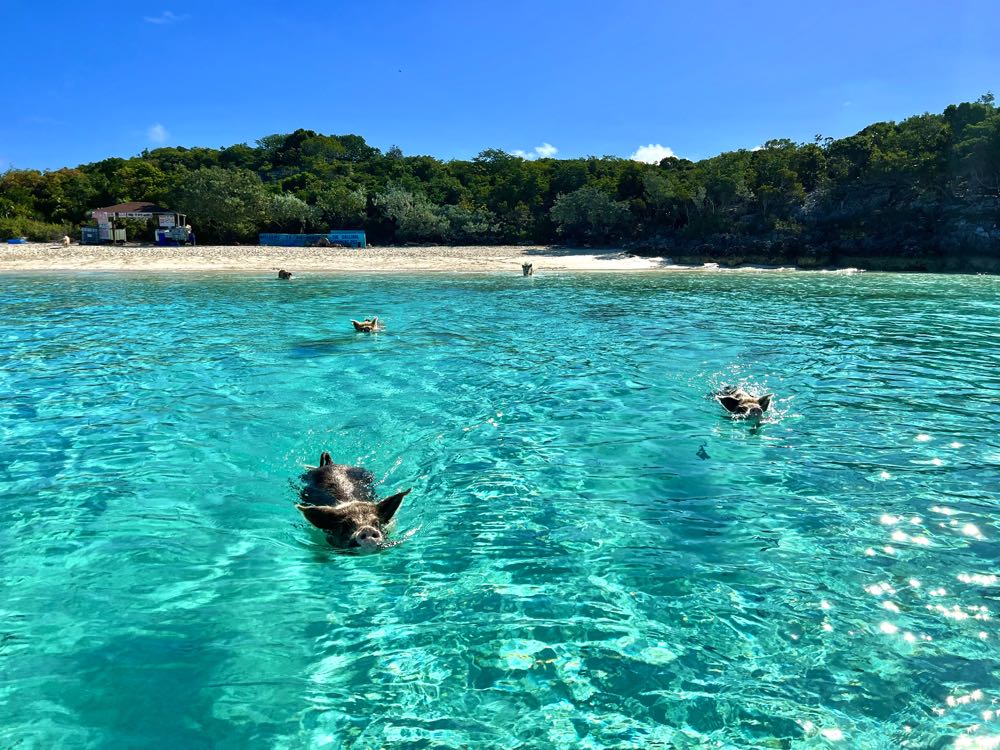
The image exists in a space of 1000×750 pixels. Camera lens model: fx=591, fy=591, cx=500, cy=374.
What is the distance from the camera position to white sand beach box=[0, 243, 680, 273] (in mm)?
41938

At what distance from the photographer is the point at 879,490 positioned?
6258mm

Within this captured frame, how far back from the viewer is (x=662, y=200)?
56438 millimetres

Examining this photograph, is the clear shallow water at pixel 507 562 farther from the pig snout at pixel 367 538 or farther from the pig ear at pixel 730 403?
the pig ear at pixel 730 403

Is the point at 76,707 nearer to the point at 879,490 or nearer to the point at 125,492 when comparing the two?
the point at 125,492

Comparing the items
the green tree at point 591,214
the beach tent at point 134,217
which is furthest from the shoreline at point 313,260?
the green tree at point 591,214

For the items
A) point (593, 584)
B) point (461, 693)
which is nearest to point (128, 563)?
point (461, 693)

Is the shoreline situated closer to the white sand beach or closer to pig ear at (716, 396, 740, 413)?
the white sand beach

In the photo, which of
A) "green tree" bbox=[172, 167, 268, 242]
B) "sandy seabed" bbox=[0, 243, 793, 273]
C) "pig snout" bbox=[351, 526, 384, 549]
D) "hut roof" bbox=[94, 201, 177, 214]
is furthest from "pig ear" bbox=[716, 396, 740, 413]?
"hut roof" bbox=[94, 201, 177, 214]

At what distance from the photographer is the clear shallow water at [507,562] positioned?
135 inches

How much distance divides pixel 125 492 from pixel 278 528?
2.09 m

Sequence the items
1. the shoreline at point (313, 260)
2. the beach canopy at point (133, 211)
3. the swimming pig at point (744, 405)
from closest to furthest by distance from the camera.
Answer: the swimming pig at point (744, 405), the shoreline at point (313, 260), the beach canopy at point (133, 211)

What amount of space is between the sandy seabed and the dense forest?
6.76 meters

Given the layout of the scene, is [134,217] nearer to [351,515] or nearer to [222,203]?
[222,203]

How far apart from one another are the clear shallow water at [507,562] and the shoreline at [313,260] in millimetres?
32863
